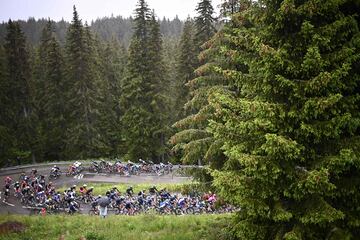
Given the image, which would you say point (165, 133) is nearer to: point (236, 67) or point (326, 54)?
point (236, 67)

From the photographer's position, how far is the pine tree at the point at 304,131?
8992 millimetres

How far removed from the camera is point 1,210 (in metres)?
29.6

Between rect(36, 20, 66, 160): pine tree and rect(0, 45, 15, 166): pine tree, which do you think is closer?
rect(0, 45, 15, 166): pine tree

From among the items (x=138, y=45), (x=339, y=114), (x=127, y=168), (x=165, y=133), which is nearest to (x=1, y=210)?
(x=127, y=168)

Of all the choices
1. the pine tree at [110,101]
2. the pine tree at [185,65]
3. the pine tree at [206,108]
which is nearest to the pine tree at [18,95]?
the pine tree at [110,101]

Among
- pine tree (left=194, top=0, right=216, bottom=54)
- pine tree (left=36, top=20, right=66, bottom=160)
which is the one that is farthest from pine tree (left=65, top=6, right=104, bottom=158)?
pine tree (left=194, top=0, right=216, bottom=54)

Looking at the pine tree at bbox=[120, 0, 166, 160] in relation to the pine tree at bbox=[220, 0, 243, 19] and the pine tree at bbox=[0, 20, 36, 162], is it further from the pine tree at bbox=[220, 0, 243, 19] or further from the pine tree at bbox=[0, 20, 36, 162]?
the pine tree at bbox=[220, 0, 243, 19]

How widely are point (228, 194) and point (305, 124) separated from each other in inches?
101

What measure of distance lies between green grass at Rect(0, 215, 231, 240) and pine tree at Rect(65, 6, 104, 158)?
3130 centimetres

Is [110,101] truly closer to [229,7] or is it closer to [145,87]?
[145,87]

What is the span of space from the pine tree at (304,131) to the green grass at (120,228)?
4.48m

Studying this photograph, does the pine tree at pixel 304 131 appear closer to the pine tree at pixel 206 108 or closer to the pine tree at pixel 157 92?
the pine tree at pixel 206 108

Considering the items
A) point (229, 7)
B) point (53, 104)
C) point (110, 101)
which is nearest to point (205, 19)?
point (229, 7)

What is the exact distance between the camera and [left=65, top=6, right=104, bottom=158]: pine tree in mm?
49156
